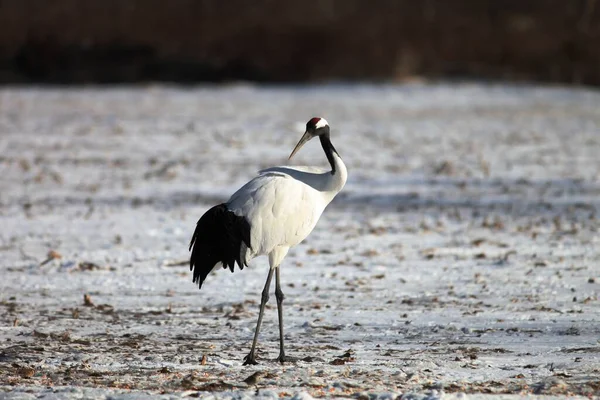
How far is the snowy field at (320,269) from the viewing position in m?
6.45

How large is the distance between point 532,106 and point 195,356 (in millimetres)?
20969

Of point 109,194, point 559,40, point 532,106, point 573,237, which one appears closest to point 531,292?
point 573,237

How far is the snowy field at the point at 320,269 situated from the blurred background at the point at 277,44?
46.9ft

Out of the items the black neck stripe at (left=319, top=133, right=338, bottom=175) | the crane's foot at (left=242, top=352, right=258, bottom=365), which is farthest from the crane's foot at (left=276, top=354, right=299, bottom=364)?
the black neck stripe at (left=319, top=133, right=338, bottom=175)

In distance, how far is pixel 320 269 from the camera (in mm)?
9883

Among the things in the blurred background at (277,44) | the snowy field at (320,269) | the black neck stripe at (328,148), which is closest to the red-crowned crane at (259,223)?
the black neck stripe at (328,148)

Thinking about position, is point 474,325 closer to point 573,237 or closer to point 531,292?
point 531,292

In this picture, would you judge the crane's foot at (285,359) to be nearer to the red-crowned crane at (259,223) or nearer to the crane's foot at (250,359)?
the red-crowned crane at (259,223)

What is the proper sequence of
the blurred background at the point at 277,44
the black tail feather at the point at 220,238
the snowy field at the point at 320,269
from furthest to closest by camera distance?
the blurred background at the point at 277,44 → the black tail feather at the point at 220,238 → the snowy field at the point at 320,269

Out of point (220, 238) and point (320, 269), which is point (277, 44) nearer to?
point (320, 269)

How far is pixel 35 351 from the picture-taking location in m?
6.97

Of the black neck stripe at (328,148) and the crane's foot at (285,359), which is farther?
the black neck stripe at (328,148)

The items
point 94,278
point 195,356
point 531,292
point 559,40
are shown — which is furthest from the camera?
point 559,40

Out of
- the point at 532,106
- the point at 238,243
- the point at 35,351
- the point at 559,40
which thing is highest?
the point at 559,40
